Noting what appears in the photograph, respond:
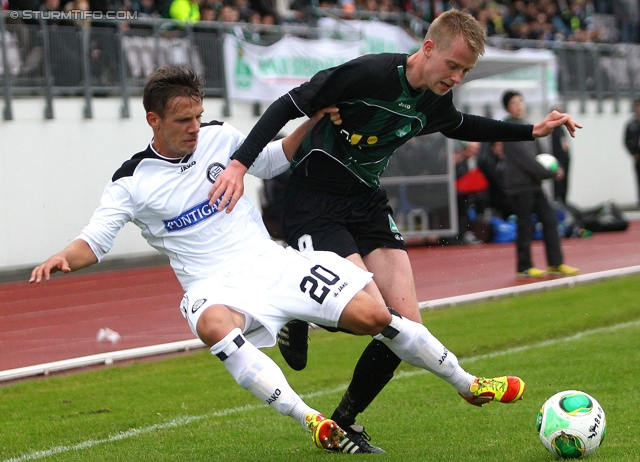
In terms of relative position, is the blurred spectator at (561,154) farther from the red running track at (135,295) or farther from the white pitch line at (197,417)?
the white pitch line at (197,417)

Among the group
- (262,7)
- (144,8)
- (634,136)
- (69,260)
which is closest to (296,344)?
(69,260)

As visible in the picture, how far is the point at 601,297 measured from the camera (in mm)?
12008

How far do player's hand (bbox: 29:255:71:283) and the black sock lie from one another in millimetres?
1786

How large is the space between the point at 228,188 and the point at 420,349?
131 centimetres

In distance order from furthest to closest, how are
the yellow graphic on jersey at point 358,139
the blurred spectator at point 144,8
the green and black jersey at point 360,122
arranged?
the blurred spectator at point 144,8, the yellow graphic on jersey at point 358,139, the green and black jersey at point 360,122

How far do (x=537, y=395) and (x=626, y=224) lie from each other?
1340cm

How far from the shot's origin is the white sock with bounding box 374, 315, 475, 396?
5.47 metres

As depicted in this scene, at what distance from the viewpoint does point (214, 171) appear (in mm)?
5652

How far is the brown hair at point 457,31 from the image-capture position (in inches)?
217

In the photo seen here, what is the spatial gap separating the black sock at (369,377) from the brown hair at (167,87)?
1.71m

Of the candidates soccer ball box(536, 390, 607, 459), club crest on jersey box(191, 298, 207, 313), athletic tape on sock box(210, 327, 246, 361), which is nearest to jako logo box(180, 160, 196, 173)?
club crest on jersey box(191, 298, 207, 313)

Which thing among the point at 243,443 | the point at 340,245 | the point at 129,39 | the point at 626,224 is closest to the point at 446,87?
the point at 340,245

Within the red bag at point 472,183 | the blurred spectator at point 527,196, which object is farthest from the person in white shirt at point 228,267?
the red bag at point 472,183

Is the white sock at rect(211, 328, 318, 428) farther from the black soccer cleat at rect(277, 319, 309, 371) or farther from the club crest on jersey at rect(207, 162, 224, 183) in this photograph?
the black soccer cleat at rect(277, 319, 309, 371)
